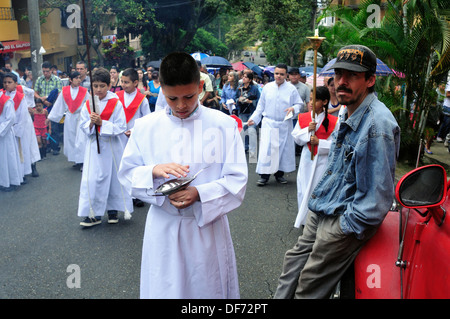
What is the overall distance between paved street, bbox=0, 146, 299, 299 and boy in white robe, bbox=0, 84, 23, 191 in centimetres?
32

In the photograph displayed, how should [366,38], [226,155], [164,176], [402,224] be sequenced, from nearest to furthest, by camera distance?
1. [402,224]
2. [164,176]
3. [226,155]
4. [366,38]

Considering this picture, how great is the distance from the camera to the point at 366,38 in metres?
9.57

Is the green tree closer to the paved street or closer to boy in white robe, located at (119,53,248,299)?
the paved street

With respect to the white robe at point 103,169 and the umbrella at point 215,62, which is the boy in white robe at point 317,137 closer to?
the white robe at point 103,169

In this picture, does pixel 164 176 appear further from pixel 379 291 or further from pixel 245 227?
pixel 245 227

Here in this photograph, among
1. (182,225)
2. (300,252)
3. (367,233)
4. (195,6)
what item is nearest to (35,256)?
(182,225)

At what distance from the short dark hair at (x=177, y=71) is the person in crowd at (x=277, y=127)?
17.5 feet

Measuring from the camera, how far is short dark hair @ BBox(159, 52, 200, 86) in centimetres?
277

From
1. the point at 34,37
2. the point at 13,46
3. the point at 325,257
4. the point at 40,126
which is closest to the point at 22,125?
the point at 40,126

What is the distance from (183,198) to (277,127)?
18.9ft

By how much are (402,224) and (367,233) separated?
0.18m

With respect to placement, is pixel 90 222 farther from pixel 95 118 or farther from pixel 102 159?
pixel 95 118

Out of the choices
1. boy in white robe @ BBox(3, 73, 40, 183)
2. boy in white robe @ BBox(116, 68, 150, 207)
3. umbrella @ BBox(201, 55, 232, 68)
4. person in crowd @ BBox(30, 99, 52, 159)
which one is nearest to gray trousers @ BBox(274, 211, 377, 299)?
boy in white robe @ BBox(116, 68, 150, 207)

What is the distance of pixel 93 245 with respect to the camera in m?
5.46
